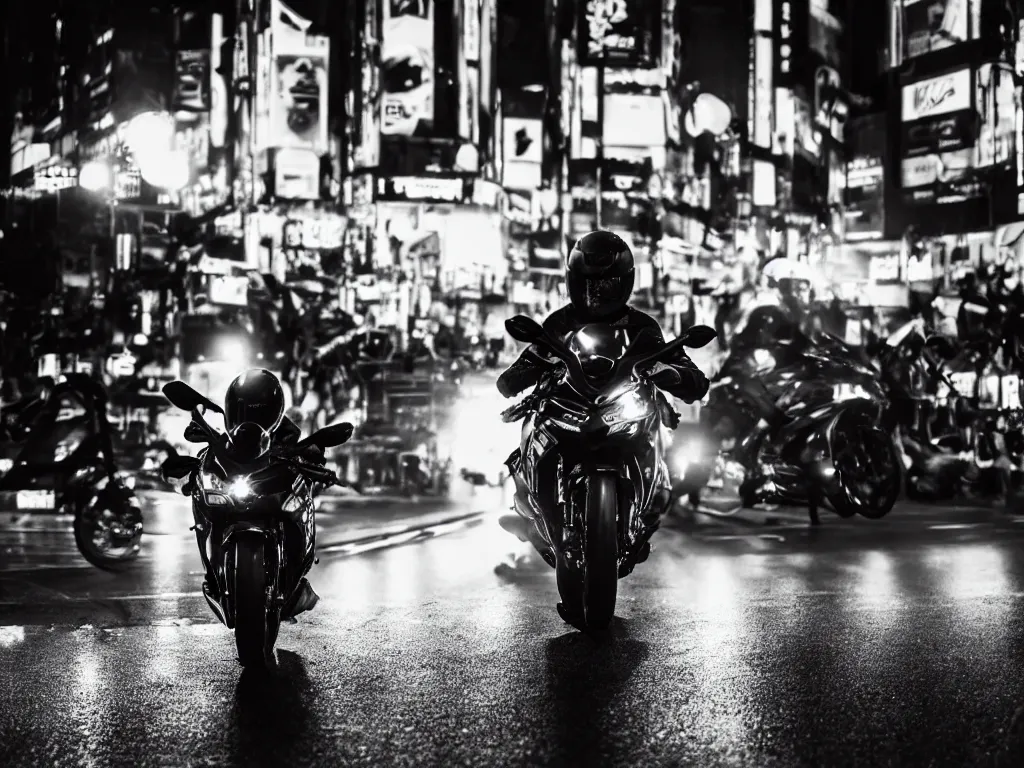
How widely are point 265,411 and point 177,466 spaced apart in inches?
24.6

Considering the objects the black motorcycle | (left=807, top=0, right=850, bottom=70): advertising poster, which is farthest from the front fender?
(left=807, top=0, right=850, bottom=70): advertising poster

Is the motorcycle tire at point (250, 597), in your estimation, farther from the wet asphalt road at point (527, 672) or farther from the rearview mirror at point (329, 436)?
the rearview mirror at point (329, 436)

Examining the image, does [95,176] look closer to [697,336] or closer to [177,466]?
[177,466]

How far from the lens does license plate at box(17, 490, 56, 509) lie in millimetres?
12250

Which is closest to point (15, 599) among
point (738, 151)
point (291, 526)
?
point (291, 526)

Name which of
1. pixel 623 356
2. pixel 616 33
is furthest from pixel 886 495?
pixel 616 33

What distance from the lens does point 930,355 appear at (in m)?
14.2

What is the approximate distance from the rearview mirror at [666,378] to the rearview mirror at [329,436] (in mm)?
1476

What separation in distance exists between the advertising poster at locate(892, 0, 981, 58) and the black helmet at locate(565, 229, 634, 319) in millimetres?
45442

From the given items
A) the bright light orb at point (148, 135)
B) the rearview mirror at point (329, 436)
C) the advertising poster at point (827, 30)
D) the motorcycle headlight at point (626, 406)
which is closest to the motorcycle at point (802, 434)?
the motorcycle headlight at point (626, 406)

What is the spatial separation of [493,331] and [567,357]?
54664mm

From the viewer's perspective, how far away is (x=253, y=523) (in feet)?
16.7

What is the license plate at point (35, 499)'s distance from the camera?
40.2 ft

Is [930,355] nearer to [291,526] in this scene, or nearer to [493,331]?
[291,526]
